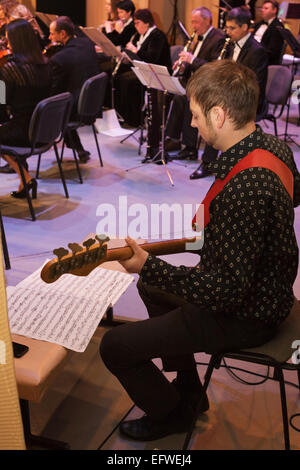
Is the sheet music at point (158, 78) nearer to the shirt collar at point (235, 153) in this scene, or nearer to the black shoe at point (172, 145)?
the black shoe at point (172, 145)

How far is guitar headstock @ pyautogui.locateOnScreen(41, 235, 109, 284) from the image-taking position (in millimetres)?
1488

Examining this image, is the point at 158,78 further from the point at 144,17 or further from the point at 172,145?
the point at 144,17

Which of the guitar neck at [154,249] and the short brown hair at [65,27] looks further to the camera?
the short brown hair at [65,27]

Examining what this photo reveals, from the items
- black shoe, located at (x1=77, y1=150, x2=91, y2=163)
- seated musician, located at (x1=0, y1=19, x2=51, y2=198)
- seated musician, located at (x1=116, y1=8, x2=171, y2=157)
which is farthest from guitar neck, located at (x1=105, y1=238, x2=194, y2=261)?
black shoe, located at (x1=77, y1=150, x2=91, y2=163)

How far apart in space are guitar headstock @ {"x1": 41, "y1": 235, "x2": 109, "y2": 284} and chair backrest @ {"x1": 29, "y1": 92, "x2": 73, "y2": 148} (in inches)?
103

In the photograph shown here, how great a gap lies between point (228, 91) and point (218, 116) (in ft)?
0.25

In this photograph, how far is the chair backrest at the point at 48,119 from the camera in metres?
3.98

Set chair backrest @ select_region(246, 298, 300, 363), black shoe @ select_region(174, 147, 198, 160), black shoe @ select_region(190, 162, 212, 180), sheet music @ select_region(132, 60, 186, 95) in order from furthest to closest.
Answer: black shoe @ select_region(174, 147, 198, 160) → black shoe @ select_region(190, 162, 212, 180) → sheet music @ select_region(132, 60, 186, 95) → chair backrest @ select_region(246, 298, 300, 363)

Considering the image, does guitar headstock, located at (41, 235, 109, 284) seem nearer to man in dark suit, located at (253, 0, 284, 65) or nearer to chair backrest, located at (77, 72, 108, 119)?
chair backrest, located at (77, 72, 108, 119)

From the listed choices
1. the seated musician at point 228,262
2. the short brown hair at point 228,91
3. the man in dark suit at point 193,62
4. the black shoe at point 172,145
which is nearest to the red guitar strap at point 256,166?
the seated musician at point 228,262

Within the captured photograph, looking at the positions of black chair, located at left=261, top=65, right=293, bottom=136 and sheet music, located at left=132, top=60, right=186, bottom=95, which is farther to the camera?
black chair, located at left=261, top=65, right=293, bottom=136

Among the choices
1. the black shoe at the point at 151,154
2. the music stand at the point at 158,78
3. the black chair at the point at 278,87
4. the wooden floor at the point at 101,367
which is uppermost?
the music stand at the point at 158,78

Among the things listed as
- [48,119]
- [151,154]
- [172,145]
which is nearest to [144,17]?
[172,145]

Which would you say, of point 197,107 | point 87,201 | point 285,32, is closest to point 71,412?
point 197,107
